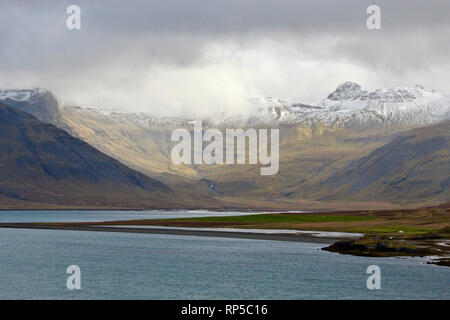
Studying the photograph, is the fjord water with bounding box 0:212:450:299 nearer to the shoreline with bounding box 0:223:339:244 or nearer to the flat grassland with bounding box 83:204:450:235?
the shoreline with bounding box 0:223:339:244

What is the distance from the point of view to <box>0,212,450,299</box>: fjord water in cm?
7700

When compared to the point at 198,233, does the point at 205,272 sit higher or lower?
lower

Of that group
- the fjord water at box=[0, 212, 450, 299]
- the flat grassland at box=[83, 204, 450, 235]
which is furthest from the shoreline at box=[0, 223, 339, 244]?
the flat grassland at box=[83, 204, 450, 235]

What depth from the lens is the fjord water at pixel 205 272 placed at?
77.0 metres

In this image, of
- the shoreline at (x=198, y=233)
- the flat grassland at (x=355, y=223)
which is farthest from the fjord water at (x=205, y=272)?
the flat grassland at (x=355, y=223)

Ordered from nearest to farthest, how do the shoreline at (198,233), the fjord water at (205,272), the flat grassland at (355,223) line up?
the fjord water at (205,272) < the shoreline at (198,233) < the flat grassland at (355,223)

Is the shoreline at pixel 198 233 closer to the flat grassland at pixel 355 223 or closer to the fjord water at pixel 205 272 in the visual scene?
the fjord water at pixel 205 272

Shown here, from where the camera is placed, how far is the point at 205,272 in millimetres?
93562

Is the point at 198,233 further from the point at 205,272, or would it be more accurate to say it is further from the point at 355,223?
the point at 205,272

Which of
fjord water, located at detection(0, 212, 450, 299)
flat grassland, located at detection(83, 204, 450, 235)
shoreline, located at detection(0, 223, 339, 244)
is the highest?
flat grassland, located at detection(83, 204, 450, 235)

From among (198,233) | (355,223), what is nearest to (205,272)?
(198,233)
